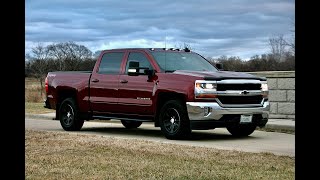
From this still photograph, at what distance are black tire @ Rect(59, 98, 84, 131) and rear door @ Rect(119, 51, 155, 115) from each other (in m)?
1.55

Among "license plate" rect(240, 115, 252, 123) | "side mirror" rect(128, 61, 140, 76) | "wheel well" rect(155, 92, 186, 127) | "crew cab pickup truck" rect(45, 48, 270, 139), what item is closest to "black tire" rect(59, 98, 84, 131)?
"crew cab pickup truck" rect(45, 48, 270, 139)

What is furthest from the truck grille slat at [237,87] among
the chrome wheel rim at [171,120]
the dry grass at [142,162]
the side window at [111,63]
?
the side window at [111,63]

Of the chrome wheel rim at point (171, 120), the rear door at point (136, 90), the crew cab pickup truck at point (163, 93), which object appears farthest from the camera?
the rear door at point (136, 90)

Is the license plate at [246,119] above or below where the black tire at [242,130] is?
above

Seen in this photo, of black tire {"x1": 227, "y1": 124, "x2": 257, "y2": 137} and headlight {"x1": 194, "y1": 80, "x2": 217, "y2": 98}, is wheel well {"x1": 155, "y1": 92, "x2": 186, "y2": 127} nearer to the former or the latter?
headlight {"x1": 194, "y1": 80, "x2": 217, "y2": 98}

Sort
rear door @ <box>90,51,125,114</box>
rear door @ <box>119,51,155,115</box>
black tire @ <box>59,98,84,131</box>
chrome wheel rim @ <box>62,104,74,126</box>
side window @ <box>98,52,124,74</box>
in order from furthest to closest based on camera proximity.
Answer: chrome wheel rim @ <box>62,104,74,126</box> < black tire @ <box>59,98,84,131</box> < side window @ <box>98,52,124,74</box> < rear door @ <box>90,51,125,114</box> < rear door @ <box>119,51,155,115</box>

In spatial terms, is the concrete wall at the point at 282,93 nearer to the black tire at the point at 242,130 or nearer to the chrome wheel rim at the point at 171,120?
the black tire at the point at 242,130

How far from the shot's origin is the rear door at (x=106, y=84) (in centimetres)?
1235

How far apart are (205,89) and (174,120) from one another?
3.06 ft

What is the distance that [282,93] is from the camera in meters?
15.8

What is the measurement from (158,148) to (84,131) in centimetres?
472

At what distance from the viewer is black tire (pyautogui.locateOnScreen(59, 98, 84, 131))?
13.2m

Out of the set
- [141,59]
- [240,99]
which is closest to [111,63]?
[141,59]
